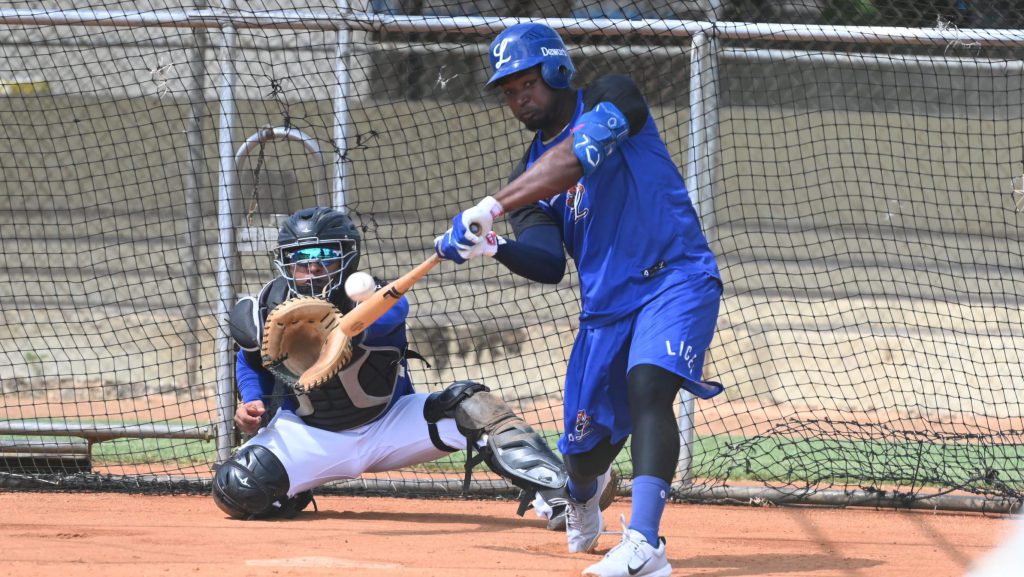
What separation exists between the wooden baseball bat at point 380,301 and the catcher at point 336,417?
0.62m

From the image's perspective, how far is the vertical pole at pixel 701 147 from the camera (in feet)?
21.1

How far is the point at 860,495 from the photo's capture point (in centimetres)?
623

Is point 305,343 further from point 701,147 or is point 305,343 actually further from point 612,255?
point 701,147

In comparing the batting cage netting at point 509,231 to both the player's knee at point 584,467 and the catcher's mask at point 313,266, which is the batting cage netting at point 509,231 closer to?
the catcher's mask at point 313,266

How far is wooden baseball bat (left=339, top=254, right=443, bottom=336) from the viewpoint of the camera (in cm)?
430

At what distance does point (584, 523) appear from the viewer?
4.67 m

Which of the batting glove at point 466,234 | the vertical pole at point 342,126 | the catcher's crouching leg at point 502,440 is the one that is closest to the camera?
the batting glove at point 466,234

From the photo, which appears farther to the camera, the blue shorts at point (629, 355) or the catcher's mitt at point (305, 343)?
the catcher's mitt at point (305, 343)

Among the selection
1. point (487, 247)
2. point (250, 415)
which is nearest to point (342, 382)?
point (250, 415)

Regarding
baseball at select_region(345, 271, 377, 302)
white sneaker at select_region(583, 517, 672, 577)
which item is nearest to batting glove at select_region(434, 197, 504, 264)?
baseball at select_region(345, 271, 377, 302)

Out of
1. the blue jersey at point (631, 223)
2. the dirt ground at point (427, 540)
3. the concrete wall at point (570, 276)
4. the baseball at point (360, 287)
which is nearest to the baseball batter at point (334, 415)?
the dirt ground at point (427, 540)

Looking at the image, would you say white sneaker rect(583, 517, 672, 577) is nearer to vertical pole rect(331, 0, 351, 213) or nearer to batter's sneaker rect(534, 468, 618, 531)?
batter's sneaker rect(534, 468, 618, 531)

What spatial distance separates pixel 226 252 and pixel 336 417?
56.6 inches

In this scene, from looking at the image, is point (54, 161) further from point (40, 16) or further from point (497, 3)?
point (40, 16)
